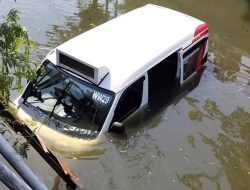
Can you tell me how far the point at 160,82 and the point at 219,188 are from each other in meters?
2.30

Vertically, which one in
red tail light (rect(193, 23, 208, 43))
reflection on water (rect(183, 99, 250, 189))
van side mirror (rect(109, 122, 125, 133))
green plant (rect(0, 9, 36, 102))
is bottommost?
reflection on water (rect(183, 99, 250, 189))

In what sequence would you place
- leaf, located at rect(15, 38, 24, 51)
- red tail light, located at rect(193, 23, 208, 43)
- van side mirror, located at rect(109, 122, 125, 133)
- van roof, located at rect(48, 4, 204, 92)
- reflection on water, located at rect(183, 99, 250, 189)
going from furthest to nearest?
red tail light, located at rect(193, 23, 208, 43)
reflection on water, located at rect(183, 99, 250, 189)
van roof, located at rect(48, 4, 204, 92)
van side mirror, located at rect(109, 122, 125, 133)
leaf, located at rect(15, 38, 24, 51)

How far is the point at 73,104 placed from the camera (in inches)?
290

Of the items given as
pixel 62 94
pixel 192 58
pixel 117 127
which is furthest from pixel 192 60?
pixel 62 94

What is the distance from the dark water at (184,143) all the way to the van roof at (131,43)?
0.97 meters

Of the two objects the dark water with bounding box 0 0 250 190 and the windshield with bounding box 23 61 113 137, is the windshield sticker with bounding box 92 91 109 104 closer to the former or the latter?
the windshield with bounding box 23 61 113 137

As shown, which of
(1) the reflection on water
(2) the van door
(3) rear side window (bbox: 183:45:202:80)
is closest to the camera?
(1) the reflection on water

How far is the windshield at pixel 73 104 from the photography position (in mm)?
7273

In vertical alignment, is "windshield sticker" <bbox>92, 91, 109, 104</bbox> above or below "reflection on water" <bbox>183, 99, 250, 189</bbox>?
above

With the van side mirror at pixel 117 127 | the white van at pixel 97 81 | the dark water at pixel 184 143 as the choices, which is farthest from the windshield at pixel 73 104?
the dark water at pixel 184 143

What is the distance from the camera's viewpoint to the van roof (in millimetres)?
7387

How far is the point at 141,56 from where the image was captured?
25.9ft

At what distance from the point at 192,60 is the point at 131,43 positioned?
6.27 feet

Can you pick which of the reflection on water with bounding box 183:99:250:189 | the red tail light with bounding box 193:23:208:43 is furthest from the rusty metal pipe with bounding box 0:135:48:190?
the red tail light with bounding box 193:23:208:43
